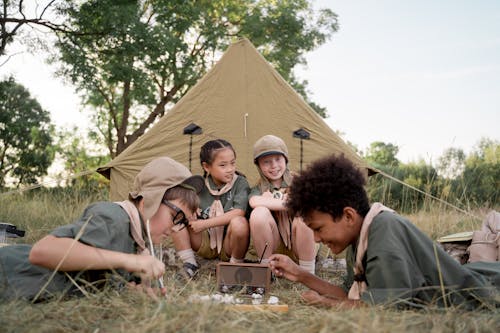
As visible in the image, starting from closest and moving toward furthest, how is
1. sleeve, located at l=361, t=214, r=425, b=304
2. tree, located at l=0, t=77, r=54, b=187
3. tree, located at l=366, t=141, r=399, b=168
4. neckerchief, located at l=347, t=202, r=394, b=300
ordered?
sleeve, located at l=361, t=214, r=425, b=304 → neckerchief, located at l=347, t=202, r=394, b=300 → tree, located at l=0, t=77, r=54, b=187 → tree, located at l=366, t=141, r=399, b=168

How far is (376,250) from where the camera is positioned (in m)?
2.08

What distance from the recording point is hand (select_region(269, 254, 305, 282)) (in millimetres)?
2535

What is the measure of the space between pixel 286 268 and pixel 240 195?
1.40 meters

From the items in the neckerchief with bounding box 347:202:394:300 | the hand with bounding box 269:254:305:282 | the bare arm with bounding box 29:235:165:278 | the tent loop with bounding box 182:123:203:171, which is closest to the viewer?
the bare arm with bounding box 29:235:165:278

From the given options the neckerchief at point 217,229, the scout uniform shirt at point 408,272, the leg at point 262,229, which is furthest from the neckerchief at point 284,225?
the scout uniform shirt at point 408,272

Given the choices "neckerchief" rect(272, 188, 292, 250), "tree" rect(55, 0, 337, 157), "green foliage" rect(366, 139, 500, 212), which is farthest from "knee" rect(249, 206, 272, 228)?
"tree" rect(55, 0, 337, 157)

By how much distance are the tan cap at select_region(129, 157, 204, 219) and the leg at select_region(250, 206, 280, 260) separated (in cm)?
123

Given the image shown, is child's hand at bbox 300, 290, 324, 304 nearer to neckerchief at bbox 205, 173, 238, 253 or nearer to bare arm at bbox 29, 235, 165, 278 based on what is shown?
bare arm at bbox 29, 235, 165, 278

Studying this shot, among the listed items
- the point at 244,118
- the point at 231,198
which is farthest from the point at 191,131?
the point at 231,198

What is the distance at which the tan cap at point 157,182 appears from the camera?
7.54ft

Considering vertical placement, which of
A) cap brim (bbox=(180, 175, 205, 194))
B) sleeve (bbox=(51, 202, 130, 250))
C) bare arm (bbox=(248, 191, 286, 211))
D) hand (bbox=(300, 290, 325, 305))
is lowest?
hand (bbox=(300, 290, 325, 305))

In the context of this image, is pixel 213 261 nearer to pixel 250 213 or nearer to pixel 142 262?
pixel 250 213

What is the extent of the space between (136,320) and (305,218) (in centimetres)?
95

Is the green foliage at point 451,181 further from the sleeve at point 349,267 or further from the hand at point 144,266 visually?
the hand at point 144,266
